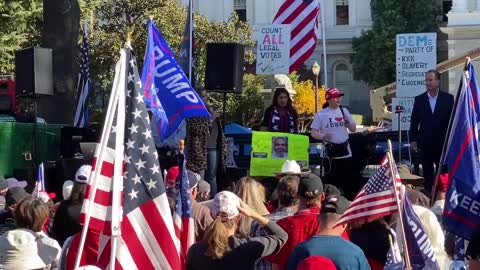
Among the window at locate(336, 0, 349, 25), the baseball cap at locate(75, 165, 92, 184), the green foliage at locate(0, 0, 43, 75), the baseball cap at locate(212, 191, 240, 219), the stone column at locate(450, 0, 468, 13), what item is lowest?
the baseball cap at locate(212, 191, 240, 219)

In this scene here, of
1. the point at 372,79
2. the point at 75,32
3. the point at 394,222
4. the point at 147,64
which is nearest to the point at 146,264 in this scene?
the point at 394,222

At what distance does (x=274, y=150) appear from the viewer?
524 inches

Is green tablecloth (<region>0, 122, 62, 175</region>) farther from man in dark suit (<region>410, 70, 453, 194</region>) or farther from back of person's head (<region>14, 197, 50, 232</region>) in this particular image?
back of person's head (<region>14, 197, 50, 232</region>)

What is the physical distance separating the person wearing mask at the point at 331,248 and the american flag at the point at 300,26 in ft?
41.3

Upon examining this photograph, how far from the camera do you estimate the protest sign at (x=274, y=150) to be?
13.3 m

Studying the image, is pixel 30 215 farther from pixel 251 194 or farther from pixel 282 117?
pixel 282 117

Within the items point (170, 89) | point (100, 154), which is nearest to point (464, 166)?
point (100, 154)

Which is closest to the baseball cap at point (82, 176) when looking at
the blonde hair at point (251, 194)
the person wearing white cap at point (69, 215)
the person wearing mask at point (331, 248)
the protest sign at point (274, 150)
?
the person wearing white cap at point (69, 215)

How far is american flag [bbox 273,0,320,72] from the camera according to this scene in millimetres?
18844

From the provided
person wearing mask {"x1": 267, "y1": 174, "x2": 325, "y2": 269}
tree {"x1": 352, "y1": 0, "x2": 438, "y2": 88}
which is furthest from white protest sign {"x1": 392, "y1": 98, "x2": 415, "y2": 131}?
tree {"x1": 352, "y1": 0, "x2": 438, "y2": 88}

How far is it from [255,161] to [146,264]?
6.83 meters

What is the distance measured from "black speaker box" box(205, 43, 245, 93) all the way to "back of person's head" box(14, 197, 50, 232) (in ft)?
25.8

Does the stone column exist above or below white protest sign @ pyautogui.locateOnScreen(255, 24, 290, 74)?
above

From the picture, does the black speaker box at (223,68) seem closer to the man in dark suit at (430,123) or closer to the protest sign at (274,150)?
the protest sign at (274,150)
